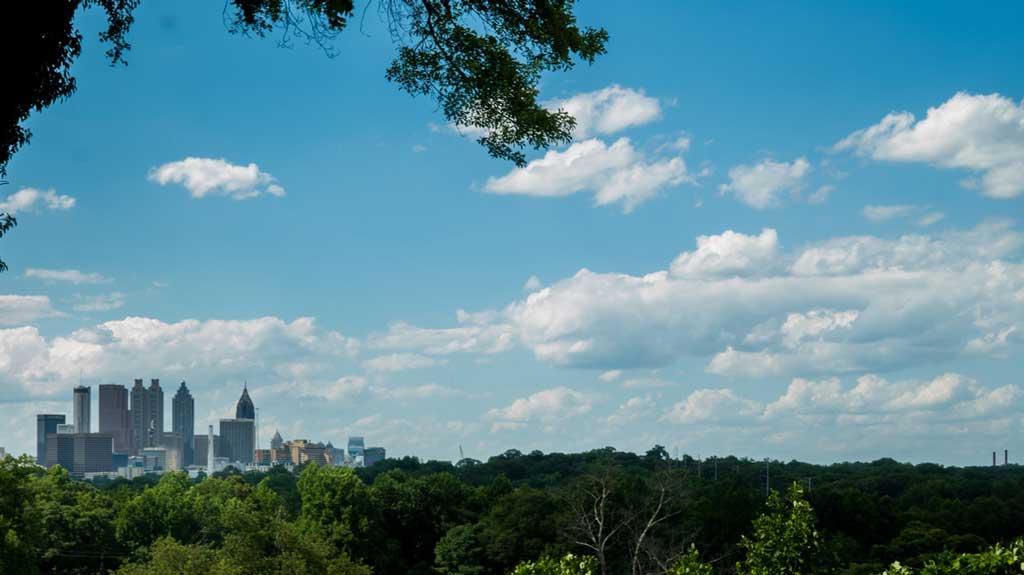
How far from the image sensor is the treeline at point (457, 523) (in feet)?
106

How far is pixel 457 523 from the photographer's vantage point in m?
48.1

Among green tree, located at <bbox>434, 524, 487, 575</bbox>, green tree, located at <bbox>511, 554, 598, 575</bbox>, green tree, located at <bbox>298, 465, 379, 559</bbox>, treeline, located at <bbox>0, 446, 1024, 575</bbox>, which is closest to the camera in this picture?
green tree, located at <bbox>511, 554, 598, 575</bbox>

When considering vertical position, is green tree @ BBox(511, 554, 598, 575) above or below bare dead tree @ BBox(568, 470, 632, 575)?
above

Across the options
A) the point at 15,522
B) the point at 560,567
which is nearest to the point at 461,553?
the point at 15,522

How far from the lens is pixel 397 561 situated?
4600 centimetres

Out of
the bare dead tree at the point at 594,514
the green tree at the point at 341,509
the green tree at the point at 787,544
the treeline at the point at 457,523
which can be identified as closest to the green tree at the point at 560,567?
the green tree at the point at 787,544

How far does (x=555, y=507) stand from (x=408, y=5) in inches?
1513

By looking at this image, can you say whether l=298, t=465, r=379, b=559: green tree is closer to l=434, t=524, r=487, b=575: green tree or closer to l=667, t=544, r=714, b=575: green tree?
l=434, t=524, r=487, b=575: green tree

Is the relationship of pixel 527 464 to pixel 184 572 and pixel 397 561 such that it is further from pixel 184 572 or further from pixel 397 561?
pixel 184 572

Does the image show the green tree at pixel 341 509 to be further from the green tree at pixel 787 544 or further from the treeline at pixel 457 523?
the green tree at pixel 787 544

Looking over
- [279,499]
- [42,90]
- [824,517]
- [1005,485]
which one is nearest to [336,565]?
[279,499]

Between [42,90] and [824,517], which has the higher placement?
A: [42,90]

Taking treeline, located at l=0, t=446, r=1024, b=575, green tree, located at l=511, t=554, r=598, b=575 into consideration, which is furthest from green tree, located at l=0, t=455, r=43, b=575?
green tree, located at l=511, t=554, r=598, b=575

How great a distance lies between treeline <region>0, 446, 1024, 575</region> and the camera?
32281 mm
